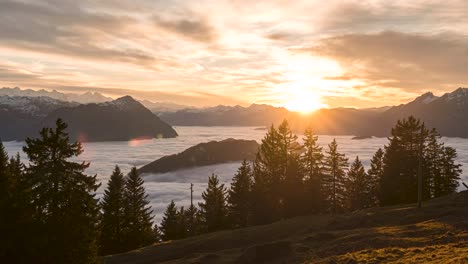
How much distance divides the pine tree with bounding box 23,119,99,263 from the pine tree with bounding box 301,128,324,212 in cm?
4278

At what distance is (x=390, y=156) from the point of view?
2547 inches

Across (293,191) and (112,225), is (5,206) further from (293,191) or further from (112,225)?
(293,191)

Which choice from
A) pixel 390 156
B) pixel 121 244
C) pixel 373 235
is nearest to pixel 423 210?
pixel 373 235

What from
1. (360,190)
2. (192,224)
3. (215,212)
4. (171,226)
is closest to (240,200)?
(215,212)

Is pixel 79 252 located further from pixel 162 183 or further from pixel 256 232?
pixel 162 183

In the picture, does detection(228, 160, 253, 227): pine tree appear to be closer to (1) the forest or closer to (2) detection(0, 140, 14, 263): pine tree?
(1) the forest

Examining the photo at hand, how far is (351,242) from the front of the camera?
3139cm

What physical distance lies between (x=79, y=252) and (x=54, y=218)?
294cm

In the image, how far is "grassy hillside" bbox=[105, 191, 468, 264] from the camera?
25.6m

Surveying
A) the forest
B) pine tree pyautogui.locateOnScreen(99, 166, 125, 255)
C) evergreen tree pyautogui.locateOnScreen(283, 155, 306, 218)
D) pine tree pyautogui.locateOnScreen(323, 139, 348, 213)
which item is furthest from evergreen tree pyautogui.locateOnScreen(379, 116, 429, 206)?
pine tree pyautogui.locateOnScreen(99, 166, 125, 255)

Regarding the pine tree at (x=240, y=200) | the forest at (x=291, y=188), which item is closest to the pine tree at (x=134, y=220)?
the forest at (x=291, y=188)

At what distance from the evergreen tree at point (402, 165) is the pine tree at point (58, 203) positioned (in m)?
51.7

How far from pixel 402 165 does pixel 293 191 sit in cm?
1814

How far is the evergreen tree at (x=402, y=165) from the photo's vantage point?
6162 cm
